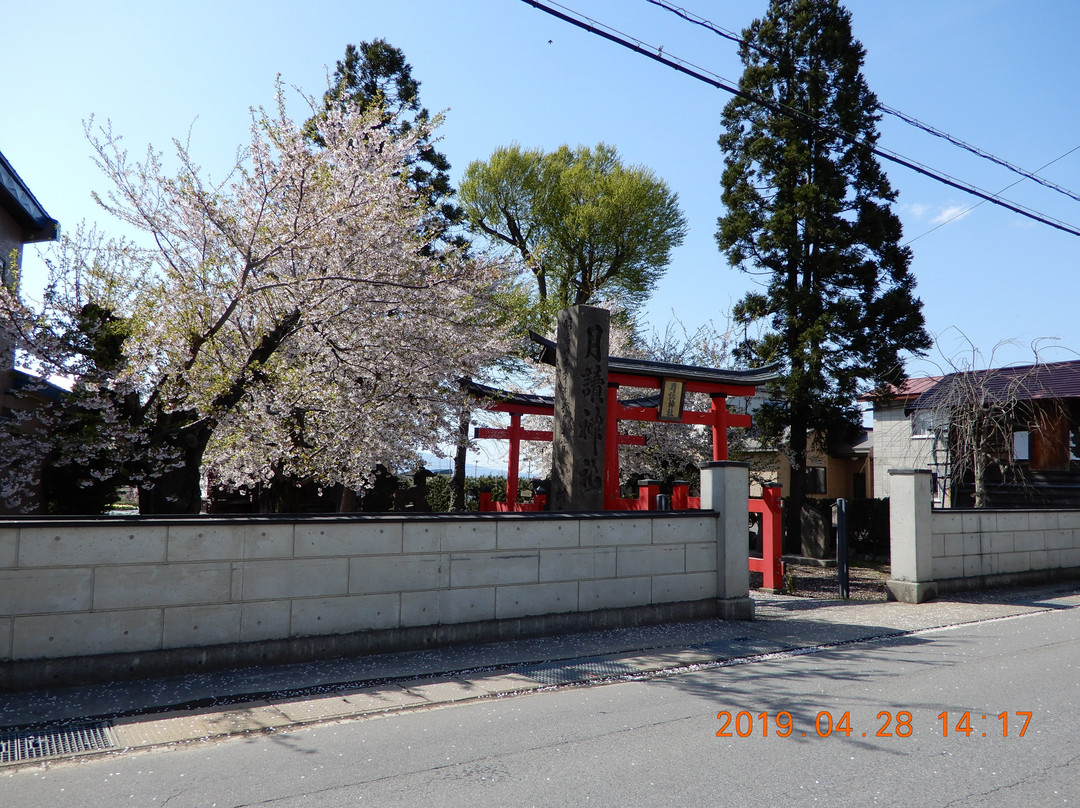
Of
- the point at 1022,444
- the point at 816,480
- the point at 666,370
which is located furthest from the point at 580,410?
the point at 816,480

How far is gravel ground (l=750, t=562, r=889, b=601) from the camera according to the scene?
1323 cm

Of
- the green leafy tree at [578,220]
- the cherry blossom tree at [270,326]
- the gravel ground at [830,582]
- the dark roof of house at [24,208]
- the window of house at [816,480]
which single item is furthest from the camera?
the window of house at [816,480]

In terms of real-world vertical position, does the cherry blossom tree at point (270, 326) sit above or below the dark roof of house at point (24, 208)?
below

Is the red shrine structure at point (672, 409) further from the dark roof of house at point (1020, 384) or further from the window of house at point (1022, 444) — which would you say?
the window of house at point (1022, 444)

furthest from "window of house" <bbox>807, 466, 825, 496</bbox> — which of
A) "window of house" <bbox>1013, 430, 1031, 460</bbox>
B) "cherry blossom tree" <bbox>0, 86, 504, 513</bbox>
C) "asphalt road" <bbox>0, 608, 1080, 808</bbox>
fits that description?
"asphalt road" <bbox>0, 608, 1080, 808</bbox>

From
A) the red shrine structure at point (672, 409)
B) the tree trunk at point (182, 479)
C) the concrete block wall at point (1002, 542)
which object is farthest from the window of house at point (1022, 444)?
the tree trunk at point (182, 479)

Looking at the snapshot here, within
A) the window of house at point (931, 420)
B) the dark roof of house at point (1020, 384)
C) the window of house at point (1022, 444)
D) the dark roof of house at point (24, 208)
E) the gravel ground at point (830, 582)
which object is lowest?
the gravel ground at point (830, 582)

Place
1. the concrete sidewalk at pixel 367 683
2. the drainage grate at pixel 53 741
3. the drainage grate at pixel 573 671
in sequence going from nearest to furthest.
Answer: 1. the drainage grate at pixel 53 741
2. the concrete sidewalk at pixel 367 683
3. the drainage grate at pixel 573 671

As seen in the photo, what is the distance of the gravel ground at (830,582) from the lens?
13234 mm

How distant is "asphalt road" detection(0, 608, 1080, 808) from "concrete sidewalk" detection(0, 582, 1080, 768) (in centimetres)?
30

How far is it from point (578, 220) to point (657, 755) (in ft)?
84.1

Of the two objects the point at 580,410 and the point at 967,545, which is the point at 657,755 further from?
the point at 967,545

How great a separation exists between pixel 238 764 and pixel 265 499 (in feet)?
41.8

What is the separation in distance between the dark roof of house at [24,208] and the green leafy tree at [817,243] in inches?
683
